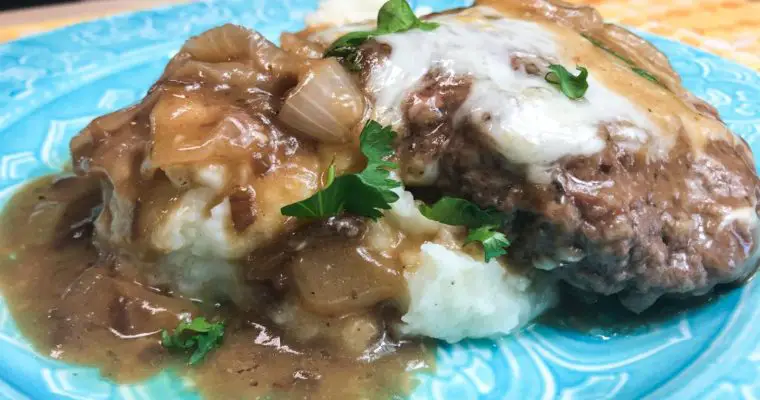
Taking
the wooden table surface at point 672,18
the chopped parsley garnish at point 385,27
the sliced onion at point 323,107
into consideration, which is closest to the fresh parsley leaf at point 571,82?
the chopped parsley garnish at point 385,27

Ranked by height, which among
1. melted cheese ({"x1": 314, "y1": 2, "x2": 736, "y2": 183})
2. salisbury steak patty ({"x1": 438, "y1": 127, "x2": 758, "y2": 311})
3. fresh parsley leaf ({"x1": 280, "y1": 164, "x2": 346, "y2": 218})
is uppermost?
melted cheese ({"x1": 314, "y1": 2, "x2": 736, "y2": 183})

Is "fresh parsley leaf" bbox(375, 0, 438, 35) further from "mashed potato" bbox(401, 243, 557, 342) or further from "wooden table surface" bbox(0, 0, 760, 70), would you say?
"wooden table surface" bbox(0, 0, 760, 70)

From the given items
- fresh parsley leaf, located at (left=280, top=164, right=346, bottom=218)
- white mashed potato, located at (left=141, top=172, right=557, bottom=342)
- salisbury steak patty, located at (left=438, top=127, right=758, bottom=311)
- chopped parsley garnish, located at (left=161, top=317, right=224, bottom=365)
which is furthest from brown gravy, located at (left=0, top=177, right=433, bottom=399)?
salisbury steak patty, located at (left=438, top=127, right=758, bottom=311)

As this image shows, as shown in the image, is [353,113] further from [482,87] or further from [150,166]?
[150,166]

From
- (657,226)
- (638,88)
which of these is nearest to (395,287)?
(657,226)

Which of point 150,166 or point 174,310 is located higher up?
point 150,166

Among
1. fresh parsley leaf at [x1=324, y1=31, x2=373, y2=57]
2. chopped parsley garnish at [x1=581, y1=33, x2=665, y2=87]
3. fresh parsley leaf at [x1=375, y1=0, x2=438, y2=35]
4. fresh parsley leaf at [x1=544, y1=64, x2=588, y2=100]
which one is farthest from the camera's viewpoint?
chopped parsley garnish at [x1=581, y1=33, x2=665, y2=87]

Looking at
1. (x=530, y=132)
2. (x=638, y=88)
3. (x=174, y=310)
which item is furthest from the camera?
(x=638, y=88)
